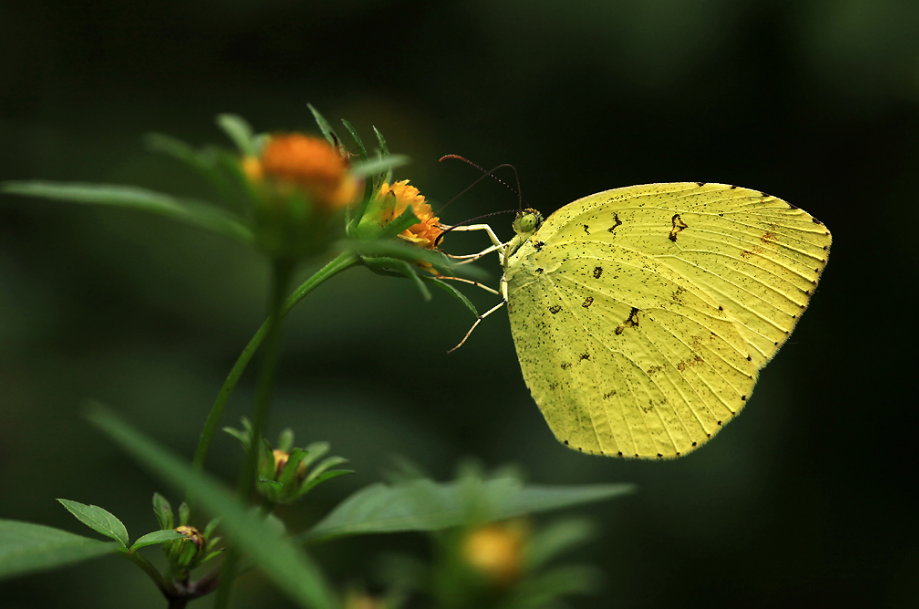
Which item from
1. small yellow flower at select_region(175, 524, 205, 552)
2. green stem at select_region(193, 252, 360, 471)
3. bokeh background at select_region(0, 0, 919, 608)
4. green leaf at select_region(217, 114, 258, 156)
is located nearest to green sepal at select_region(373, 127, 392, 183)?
green stem at select_region(193, 252, 360, 471)

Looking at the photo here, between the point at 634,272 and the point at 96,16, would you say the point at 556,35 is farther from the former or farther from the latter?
the point at 96,16

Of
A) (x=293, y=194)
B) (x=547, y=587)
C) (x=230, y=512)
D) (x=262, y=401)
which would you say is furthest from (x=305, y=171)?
(x=547, y=587)

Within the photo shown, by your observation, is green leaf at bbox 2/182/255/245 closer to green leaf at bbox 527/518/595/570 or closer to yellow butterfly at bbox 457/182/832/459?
green leaf at bbox 527/518/595/570

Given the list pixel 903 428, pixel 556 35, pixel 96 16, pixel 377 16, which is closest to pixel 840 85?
pixel 556 35

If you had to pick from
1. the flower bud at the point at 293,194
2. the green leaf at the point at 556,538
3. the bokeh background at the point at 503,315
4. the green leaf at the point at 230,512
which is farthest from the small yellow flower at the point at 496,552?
the bokeh background at the point at 503,315

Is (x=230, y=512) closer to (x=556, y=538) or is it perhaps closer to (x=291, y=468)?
(x=556, y=538)

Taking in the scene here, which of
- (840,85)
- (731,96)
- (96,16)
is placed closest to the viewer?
(840,85)

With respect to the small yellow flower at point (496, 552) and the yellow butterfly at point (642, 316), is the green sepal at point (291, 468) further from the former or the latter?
the yellow butterfly at point (642, 316)
